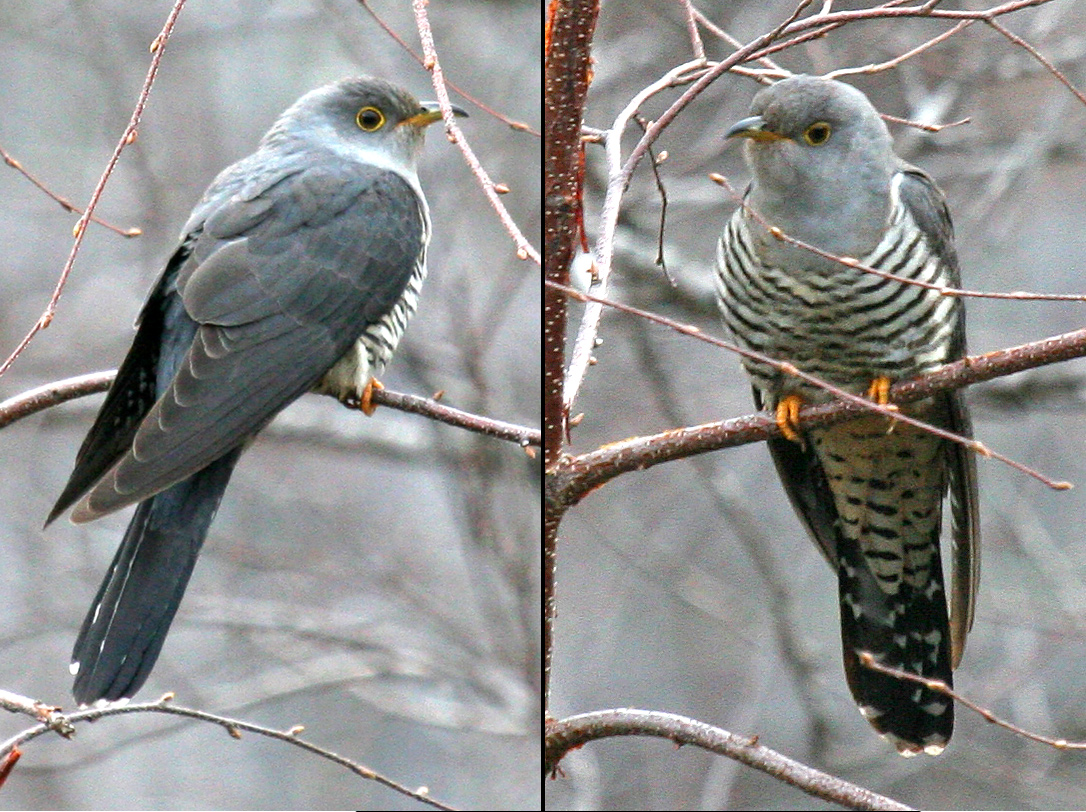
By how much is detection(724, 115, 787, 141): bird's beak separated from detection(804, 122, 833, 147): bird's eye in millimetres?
42

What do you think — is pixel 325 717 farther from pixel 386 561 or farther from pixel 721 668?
pixel 721 668

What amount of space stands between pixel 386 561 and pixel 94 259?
1.24m

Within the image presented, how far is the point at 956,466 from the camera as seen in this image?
194cm

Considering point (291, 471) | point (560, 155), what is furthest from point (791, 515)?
point (560, 155)

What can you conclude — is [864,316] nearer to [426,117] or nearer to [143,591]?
[426,117]

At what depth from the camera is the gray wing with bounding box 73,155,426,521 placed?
62.5 inches

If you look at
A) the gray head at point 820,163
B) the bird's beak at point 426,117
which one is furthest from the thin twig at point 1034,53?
the bird's beak at point 426,117

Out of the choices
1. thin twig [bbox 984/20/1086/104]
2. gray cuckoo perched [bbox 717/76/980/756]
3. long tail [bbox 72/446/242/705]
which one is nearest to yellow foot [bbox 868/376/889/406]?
gray cuckoo perched [bbox 717/76/980/756]

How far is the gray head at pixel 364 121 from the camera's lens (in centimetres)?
235

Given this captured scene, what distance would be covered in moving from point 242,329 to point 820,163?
2.82 ft

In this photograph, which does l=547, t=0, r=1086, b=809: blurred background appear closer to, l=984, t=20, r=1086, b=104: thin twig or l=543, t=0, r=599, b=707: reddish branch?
l=984, t=20, r=1086, b=104: thin twig

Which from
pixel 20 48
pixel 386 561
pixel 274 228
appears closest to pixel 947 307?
pixel 274 228

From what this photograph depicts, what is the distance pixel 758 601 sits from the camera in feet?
10.3

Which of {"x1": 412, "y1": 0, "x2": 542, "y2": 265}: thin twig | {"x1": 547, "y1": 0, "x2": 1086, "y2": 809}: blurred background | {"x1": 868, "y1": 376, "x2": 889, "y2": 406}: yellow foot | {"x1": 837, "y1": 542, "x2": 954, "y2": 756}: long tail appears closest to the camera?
{"x1": 412, "y1": 0, "x2": 542, "y2": 265}: thin twig
